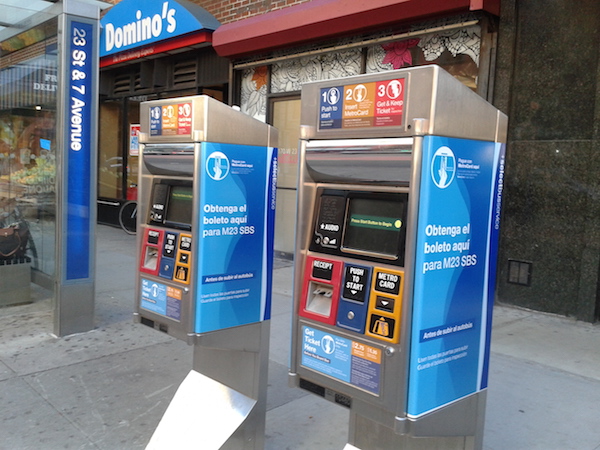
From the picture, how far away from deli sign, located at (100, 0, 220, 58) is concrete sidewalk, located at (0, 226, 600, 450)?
18.1 feet

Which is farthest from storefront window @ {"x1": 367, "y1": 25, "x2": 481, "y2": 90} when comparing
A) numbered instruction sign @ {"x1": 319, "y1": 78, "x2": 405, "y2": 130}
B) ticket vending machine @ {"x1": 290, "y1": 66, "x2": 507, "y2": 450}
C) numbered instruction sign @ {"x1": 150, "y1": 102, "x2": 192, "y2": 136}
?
numbered instruction sign @ {"x1": 319, "y1": 78, "x2": 405, "y2": 130}

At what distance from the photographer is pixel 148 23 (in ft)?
35.7

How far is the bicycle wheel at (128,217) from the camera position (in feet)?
41.3

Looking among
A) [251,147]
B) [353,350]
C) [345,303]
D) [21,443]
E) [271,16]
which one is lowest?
[21,443]

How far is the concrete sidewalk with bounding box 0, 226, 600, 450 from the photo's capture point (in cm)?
378

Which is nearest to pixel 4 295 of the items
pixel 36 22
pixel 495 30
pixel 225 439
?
pixel 36 22

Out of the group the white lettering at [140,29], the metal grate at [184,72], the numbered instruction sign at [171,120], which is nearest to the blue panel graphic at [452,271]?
the numbered instruction sign at [171,120]

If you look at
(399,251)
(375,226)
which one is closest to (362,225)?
(375,226)

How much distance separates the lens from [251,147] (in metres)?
3.40

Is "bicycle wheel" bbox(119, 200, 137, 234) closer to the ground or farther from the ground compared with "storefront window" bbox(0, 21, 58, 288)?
closer to the ground

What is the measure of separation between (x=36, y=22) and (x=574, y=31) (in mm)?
5763

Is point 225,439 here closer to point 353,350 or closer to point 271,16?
point 353,350

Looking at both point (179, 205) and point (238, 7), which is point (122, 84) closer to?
point (238, 7)

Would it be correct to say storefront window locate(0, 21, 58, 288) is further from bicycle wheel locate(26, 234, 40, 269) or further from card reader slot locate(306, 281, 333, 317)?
card reader slot locate(306, 281, 333, 317)
